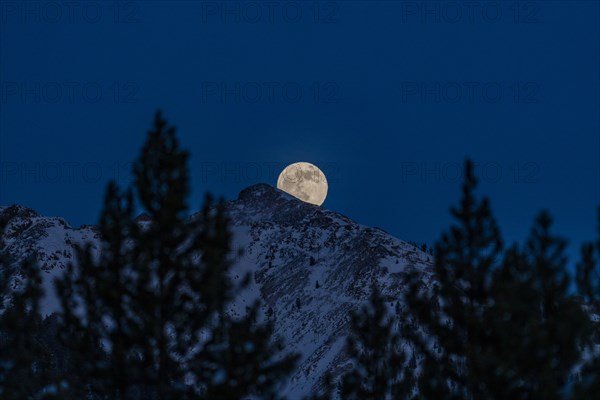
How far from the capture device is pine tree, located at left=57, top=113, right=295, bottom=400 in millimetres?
19484

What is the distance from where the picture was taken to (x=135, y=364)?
1977 cm

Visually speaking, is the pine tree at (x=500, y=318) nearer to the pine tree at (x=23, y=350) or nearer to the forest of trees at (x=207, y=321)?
the forest of trees at (x=207, y=321)

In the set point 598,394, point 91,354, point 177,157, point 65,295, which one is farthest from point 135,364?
point 598,394

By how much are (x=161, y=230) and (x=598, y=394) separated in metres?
12.6

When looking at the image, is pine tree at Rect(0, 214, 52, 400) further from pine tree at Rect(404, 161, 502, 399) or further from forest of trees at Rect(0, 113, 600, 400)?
pine tree at Rect(404, 161, 502, 399)

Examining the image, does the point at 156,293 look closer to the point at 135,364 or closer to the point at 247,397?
the point at 135,364

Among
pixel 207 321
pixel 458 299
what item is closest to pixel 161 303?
pixel 207 321

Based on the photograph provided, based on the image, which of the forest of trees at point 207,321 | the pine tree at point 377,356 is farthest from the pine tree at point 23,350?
the pine tree at point 377,356

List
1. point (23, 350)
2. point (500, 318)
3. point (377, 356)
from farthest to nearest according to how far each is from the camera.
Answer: point (377, 356) → point (23, 350) → point (500, 318)

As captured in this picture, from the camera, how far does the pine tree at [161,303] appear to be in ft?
63.9

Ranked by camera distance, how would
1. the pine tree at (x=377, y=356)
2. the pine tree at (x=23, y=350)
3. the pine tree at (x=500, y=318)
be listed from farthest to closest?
1. the pine tree at (x=377, y=356)
2. the pine tree at (x=23, y=350)
3. the pine tree at (x=500, y=318)

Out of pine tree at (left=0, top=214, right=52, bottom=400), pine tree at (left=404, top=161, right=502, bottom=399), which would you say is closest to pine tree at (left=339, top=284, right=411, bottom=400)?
pine tree at (left=404, top=161, right=502, bottom=399)

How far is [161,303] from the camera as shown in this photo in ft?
65.9

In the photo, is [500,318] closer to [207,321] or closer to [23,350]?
[207,321]
